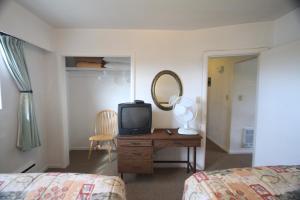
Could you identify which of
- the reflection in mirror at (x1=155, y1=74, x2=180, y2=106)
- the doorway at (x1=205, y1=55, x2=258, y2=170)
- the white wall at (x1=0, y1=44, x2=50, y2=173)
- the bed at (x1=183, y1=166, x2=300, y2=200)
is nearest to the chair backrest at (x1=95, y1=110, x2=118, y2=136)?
the white wall at (x1=0, y1=44, x2=50, y2=173)

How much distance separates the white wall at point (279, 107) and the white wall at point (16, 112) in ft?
10.6

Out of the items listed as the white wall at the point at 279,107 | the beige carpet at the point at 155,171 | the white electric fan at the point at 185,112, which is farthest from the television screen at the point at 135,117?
the white wall at the point at 279,107

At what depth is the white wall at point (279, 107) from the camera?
190cm

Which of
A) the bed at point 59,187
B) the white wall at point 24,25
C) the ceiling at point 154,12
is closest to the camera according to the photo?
the bed at point 59,187

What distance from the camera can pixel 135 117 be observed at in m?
2.56

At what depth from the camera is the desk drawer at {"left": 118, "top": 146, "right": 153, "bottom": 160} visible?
2.42 meters

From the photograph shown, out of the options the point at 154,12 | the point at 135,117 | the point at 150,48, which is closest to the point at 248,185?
the point at 135,117

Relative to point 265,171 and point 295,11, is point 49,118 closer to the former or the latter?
point 265,171

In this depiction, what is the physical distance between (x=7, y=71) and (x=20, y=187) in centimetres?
155

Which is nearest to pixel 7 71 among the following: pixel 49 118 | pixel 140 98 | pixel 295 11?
pixel 49 118

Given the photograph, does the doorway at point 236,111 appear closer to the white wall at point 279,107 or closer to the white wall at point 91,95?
the white wall at point 279,107

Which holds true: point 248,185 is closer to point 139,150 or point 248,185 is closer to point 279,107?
point 279,107

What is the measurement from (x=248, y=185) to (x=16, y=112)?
2596mm

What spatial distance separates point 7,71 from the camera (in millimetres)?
2047
